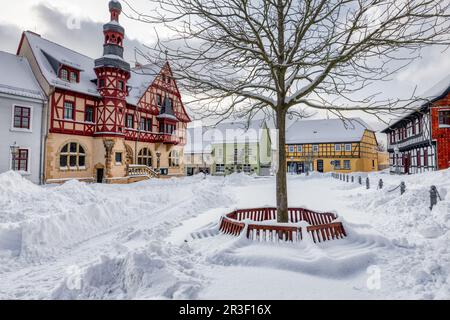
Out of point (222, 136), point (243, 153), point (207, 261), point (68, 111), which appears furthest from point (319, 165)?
point (207, 261)

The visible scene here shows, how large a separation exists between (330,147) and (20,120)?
39.2 metres

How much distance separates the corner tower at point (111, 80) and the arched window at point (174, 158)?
885 centimetres

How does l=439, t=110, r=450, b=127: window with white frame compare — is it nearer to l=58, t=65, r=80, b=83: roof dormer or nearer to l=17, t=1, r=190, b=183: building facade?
l=17, t=1, r=190, b=183: building facade

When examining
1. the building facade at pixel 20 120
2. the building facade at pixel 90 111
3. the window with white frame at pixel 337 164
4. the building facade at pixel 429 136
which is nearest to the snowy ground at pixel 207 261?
the building facade at pixel 20 120

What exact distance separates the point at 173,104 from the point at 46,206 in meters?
22.3

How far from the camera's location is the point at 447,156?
19.7 metres

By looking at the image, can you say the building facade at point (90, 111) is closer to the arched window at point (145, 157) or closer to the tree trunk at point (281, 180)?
the arched window at point (145, 157)

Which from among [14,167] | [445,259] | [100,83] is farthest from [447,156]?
[14,167]

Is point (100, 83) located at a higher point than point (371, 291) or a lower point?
higher

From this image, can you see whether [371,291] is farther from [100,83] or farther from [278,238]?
[100,83]

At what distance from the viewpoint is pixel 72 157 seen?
62.4ft

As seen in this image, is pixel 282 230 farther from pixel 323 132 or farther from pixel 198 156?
pixel 198 156

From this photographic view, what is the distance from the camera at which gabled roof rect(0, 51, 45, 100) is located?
1587cm
